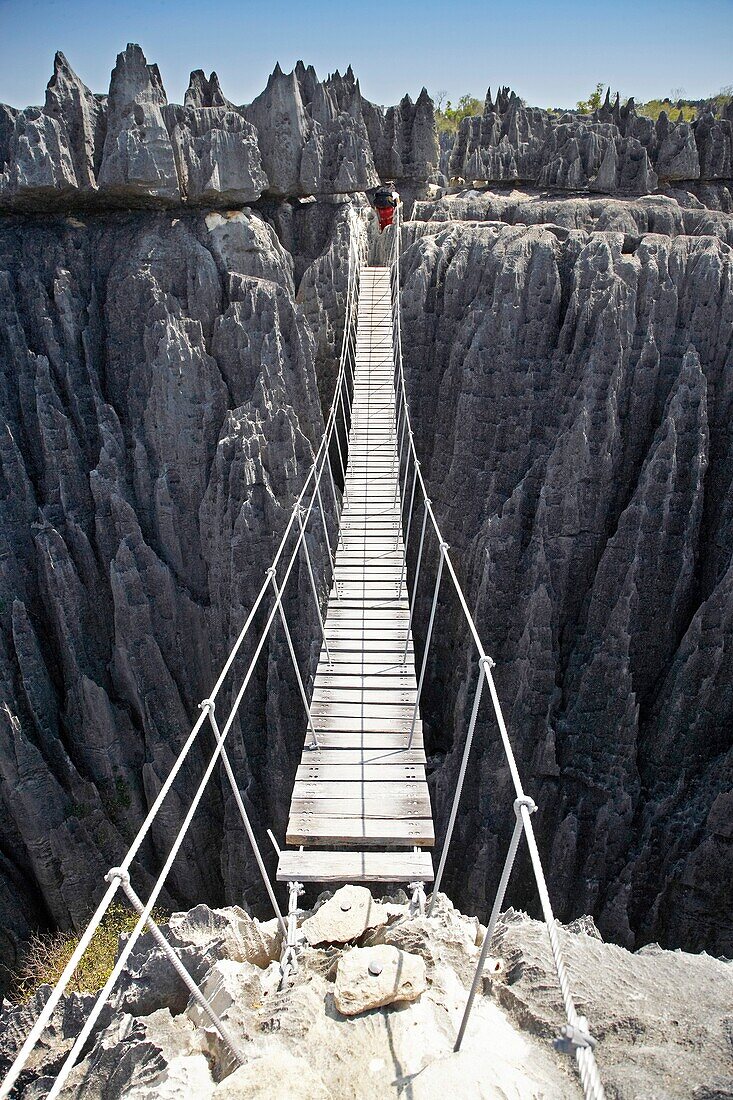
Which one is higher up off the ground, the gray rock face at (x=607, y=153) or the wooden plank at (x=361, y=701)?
the gray rock face at (x=607, y=153)

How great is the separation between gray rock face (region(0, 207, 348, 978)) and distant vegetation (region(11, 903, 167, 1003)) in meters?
0.33

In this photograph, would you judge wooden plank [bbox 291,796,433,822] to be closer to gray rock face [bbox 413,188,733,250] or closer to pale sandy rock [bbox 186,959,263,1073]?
pale sandy rock [bbox 186,959,263,1073]

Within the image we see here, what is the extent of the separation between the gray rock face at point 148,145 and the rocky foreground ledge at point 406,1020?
462 inches

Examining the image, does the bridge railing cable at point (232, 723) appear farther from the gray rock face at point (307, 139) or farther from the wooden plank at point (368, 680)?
the gray rock face at point (307, 139)

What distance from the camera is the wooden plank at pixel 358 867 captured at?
3.53 metres

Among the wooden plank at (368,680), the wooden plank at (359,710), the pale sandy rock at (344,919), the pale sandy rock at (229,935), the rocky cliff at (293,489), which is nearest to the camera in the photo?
the pale sandy rock at (344,919)

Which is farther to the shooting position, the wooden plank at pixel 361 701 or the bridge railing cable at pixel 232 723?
the wooden plank at pixel 361 701

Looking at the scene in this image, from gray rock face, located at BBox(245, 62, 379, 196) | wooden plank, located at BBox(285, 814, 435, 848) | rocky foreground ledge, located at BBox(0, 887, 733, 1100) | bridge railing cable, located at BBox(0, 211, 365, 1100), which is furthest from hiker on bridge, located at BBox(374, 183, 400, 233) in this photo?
rocky foreground ledge, located at BBox(0, 887, 733, 1100)

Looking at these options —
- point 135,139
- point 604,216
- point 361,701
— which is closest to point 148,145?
point 135,139

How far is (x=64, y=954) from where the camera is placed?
9.15m

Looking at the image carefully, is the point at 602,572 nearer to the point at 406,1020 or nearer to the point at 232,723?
the point at 232,723

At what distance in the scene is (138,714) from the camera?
35.4 feet

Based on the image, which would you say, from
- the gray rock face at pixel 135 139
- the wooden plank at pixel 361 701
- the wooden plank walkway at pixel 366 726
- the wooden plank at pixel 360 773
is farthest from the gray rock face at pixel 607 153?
the wooden plank at pixel 360 773

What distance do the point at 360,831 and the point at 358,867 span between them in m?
0.19
